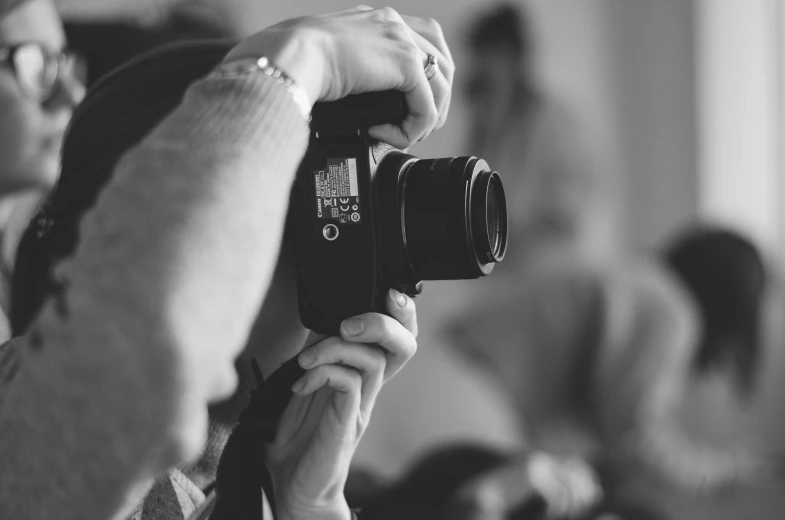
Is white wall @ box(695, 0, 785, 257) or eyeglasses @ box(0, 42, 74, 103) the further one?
white wall @ box(695, 0, 785, 257)

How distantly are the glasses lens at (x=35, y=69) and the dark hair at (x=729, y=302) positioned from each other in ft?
5.01

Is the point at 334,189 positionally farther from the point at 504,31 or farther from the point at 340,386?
the point at 504,31

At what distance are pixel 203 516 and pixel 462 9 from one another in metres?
1.93

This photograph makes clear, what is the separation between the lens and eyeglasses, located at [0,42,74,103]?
2.38 feet

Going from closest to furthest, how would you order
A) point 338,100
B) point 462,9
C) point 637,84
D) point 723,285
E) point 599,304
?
point 338,100 < point 599,304 < point 723,285 < point 462,9 < point 637,84

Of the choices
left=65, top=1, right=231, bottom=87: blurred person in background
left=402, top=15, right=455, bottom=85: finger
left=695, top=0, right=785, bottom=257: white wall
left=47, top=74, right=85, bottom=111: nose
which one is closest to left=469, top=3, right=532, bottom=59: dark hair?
left=695, top=0, right=785, bottom=257: white wall

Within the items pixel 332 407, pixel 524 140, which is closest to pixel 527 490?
pixel 332 407

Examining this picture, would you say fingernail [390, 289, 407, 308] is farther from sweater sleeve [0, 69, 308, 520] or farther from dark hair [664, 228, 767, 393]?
dark hair [664, 228, 767, 393]

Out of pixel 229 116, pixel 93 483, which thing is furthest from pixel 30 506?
pixel 229 116

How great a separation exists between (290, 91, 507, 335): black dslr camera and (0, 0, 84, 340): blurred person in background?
1.09ft

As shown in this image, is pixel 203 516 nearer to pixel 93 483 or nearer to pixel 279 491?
pixel 279 491

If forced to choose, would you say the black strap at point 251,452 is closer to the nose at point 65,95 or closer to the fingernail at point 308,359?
the fingernail at point 308,359

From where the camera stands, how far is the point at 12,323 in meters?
0.61

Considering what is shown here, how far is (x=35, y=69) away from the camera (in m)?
0.74
